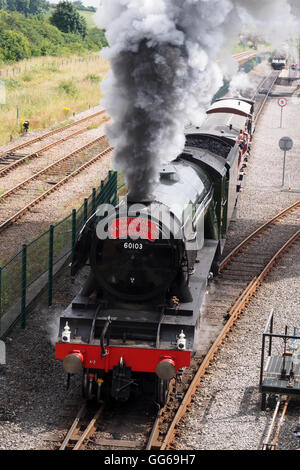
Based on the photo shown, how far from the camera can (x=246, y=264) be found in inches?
621

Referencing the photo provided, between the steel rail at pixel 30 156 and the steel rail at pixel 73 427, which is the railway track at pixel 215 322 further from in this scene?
the steel rail at pixel 30 156

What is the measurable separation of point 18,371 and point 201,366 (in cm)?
274

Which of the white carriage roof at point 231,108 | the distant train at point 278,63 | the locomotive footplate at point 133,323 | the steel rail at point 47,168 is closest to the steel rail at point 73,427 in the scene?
the locomotive footplate at point 133,323

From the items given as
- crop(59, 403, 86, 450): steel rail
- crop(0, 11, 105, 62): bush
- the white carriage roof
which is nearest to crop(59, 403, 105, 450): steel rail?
crop(59, 403, 86, 450): steel rail

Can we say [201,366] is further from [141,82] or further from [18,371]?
[141,82]

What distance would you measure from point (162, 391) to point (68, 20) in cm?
6217

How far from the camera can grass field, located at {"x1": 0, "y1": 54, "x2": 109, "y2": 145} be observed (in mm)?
30570

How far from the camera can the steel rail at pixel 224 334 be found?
29.7 feet

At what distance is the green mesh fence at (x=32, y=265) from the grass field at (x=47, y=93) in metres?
13.2

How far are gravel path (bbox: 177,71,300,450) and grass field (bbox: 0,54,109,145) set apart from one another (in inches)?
475

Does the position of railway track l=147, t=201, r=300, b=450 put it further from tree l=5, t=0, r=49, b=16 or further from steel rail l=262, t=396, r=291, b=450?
tree l=5, t=0, r=49, b=16

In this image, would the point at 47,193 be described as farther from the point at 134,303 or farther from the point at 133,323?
the point at 133,323
